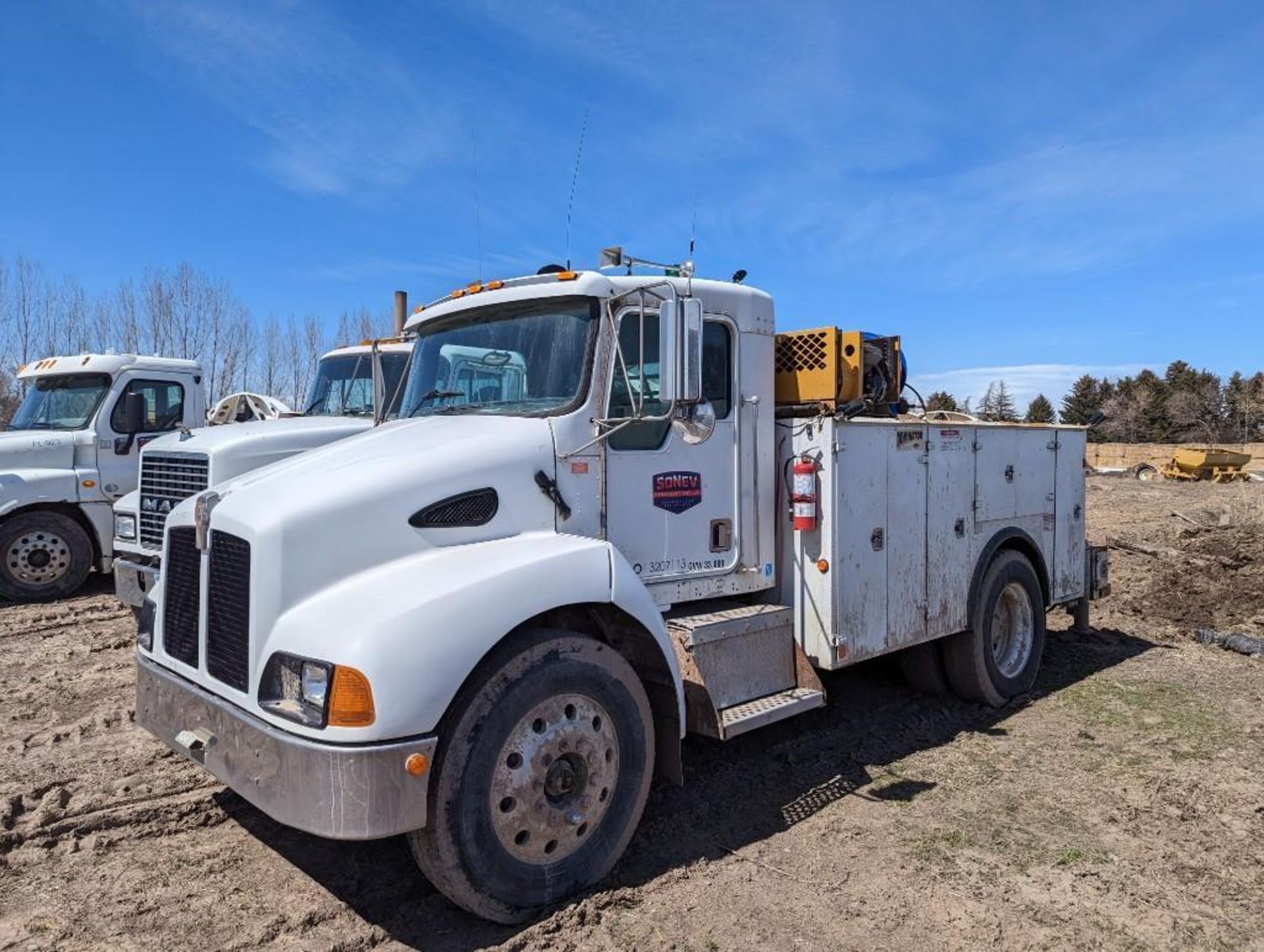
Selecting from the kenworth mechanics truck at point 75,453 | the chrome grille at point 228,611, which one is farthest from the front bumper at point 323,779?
the kenworth mechanics truck at point 75,453

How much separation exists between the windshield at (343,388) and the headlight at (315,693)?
17.5ft

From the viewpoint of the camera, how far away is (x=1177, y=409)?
63.2 meters

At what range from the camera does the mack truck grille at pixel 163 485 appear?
6.92 metres

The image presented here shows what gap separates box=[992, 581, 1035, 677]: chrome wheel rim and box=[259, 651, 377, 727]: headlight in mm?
5442

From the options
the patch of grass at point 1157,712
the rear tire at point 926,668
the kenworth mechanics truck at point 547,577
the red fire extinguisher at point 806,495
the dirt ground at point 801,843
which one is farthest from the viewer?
the rear tire at point 926,668

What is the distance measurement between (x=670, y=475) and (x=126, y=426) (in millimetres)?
8207

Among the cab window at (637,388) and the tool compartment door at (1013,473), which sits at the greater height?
the cab window at (637,388)

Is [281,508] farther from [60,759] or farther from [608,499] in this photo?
[60,759]

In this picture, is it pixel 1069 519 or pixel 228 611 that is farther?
pixel 1069 519

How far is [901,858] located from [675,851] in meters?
1.07

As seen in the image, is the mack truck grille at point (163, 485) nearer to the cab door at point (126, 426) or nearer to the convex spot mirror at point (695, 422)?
the cab door at point (126, 426)

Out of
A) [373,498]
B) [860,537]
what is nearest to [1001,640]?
[860,537]

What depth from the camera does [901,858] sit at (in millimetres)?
4219

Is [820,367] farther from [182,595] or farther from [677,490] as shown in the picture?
[182,595]
